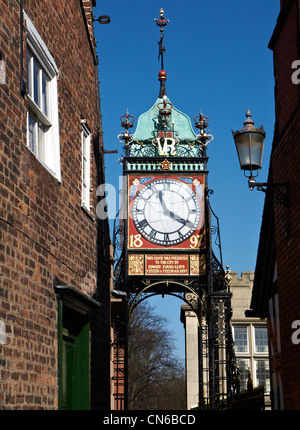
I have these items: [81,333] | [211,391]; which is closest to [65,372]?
[81,333]

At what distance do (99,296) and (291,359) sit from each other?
2.97 m

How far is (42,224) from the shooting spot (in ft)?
25.6

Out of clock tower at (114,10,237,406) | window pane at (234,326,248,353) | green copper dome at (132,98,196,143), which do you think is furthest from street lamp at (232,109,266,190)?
window pane at (234,326,248,353)

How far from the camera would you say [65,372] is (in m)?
9.52

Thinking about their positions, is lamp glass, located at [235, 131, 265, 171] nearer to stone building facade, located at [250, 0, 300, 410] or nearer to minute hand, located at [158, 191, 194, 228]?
stone building facade, located at [250, 0, 300, 410]

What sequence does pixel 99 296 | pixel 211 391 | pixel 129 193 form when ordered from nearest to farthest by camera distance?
pixel 99 296, pixel 211 391, pixel 129 193

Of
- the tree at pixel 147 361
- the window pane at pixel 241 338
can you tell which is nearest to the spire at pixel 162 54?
the window pane at pixel 241 338

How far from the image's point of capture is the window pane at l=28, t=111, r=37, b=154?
7.96 m

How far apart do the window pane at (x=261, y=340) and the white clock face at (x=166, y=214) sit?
8.52m

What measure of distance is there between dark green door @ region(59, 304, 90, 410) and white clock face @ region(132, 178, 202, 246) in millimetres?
10726

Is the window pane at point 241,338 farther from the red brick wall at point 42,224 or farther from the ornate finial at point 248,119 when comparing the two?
the ornate finial at point 248,119

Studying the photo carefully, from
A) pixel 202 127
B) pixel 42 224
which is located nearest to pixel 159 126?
pixel 202 127

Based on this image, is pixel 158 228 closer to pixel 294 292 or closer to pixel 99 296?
pixel 99 296
